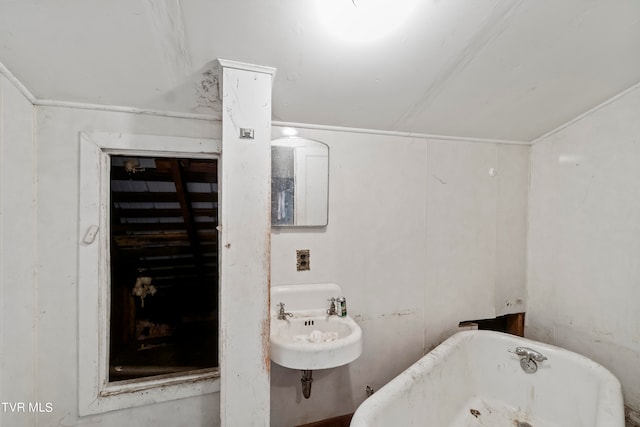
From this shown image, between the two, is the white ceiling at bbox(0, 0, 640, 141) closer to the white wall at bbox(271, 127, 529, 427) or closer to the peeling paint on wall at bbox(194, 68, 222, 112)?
the peeling paint on wall at bbox(194, 68, 222, 112)

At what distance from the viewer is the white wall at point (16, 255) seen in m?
1.09

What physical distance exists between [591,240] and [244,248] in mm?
2282

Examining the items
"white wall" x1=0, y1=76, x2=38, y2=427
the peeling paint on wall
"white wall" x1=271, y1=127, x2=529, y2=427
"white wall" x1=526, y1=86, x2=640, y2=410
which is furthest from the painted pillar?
"white wall" x1=526, y1=86, x2=640, y2=410

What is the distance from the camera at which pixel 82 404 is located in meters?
1.33

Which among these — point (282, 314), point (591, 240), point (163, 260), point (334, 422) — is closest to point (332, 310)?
point (282, 314)

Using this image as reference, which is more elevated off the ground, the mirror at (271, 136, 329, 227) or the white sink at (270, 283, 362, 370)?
the mirror at (271, 136, 329, 227)

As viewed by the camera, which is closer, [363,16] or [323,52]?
[363,16]

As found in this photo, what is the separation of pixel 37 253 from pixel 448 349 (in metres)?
2.33

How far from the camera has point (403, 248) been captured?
192cm

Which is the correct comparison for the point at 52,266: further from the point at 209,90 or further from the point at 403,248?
the point at 403,248

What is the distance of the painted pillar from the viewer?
3.71 ft

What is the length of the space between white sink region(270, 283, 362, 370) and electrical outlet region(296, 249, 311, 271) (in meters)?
0.12

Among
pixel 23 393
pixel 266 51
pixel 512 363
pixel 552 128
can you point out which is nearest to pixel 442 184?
pixel 552 128

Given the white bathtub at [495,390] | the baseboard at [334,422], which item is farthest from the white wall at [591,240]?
the baseboard at [334,422]
